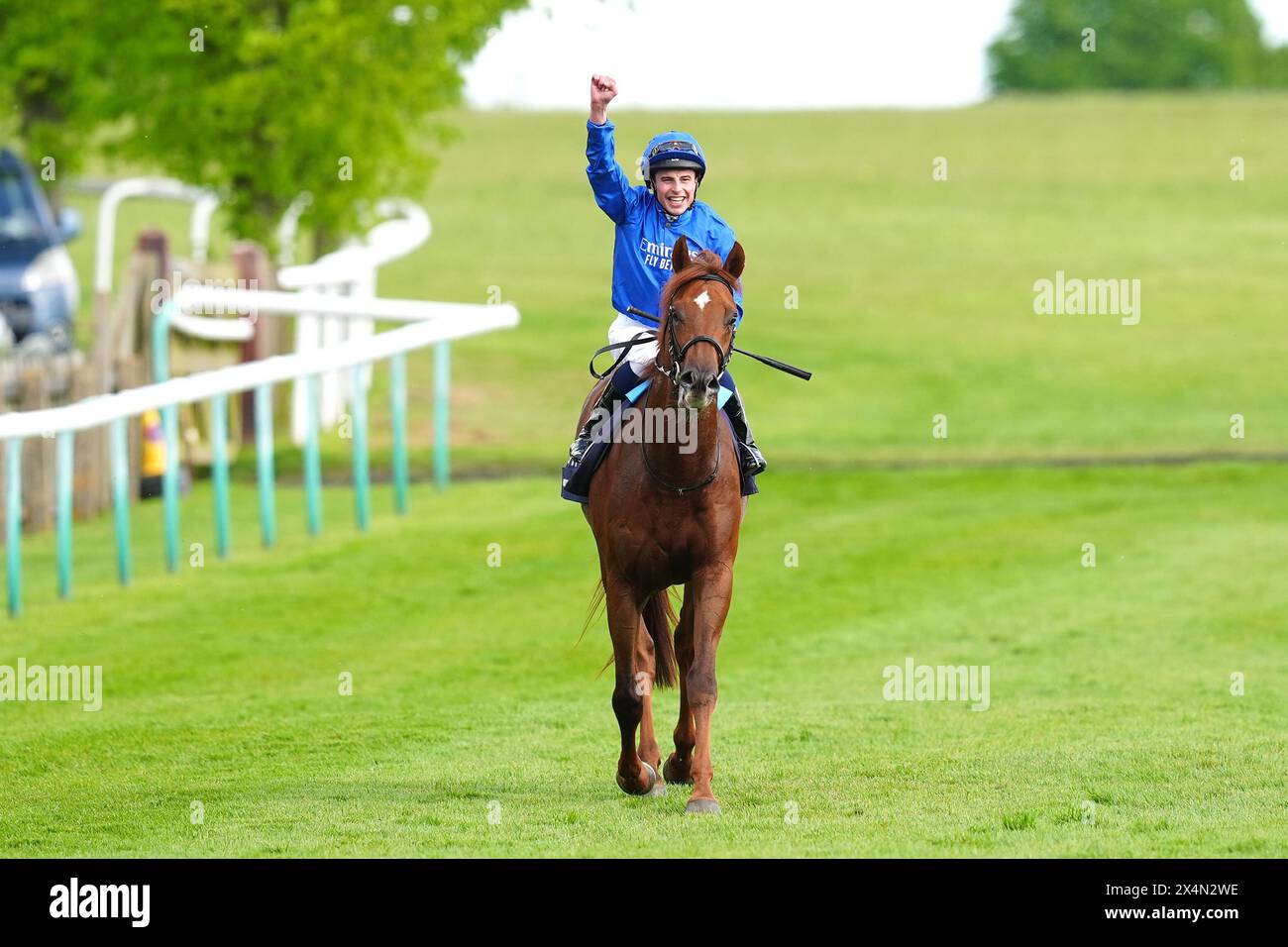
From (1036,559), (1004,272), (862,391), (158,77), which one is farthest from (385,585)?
(1004,272)

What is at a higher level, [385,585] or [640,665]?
[640,665]

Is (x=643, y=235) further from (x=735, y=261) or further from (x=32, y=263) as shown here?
(x=32, y=263)

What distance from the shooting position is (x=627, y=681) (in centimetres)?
844

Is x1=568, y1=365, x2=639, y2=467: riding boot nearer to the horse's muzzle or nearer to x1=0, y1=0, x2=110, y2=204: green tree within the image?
the horse's muzzle

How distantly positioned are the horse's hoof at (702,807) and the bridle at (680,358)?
47.8 inches

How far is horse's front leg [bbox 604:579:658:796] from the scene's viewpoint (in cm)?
834

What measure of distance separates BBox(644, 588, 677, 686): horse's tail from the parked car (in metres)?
12.4

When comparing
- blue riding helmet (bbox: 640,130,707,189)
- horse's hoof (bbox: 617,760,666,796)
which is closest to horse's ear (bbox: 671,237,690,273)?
blue riding helmet (bbox: 640,130,707,189)

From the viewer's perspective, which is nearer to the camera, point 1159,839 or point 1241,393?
point 1159,839

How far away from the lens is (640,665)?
8703 millimetres

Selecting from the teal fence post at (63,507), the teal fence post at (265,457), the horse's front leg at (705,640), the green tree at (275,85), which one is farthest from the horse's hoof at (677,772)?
the green tree at (275,85)
